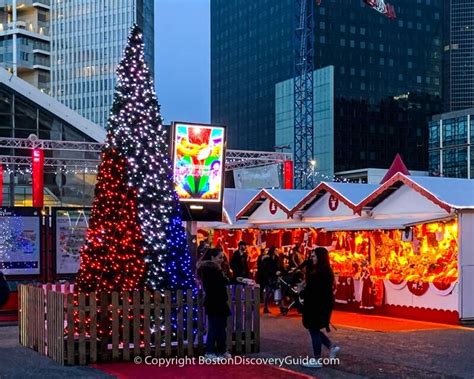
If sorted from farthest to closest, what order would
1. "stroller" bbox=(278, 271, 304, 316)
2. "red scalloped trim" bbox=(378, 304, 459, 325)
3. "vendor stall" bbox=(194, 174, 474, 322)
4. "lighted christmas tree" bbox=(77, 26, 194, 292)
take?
"stroller" bbox=(278, 271, 304, 316) → "vendor stall" bbox=(194, 174, 474, 322) → "red scalloped trim" bbox=(378, 304, 459, 325) → "lighted christmas tree" bbox=(77, 26, 194, 292)

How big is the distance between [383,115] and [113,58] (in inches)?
1806

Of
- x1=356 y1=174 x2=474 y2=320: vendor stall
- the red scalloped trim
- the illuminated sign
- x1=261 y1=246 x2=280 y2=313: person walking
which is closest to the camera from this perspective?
the illuminated sign

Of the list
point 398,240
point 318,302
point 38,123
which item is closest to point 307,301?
point 318,302

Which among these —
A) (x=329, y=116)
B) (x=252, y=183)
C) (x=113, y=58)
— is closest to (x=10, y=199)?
(x=252, y=183)

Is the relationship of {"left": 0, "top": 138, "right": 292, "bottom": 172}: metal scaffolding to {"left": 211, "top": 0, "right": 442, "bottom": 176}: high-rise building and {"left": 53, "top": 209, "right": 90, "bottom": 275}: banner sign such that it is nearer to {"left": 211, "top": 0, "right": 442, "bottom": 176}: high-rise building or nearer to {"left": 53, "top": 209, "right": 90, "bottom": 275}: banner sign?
{"left": 53, "top": 209, "right": 90, "bottom": 275}: banner sign

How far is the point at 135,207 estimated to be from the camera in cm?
1053

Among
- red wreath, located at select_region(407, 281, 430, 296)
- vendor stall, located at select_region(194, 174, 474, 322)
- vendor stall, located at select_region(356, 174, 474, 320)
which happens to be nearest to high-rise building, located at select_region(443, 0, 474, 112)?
vendor stall, located at select_region(194, 174, 474, 322)

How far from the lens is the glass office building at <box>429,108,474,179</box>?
4560 inches

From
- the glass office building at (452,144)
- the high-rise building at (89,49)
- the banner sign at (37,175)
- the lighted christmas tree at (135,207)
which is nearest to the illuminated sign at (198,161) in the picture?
the lighted christmas tree at (135,207)

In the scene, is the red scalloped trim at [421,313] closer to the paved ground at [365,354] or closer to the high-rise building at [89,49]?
the paved ground at [365,354]

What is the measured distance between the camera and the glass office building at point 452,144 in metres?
116

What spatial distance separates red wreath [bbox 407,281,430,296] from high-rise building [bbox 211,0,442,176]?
3952 inches

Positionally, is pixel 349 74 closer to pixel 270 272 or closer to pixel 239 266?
pixel 239 266

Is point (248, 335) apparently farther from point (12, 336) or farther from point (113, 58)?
point (113, 58)
